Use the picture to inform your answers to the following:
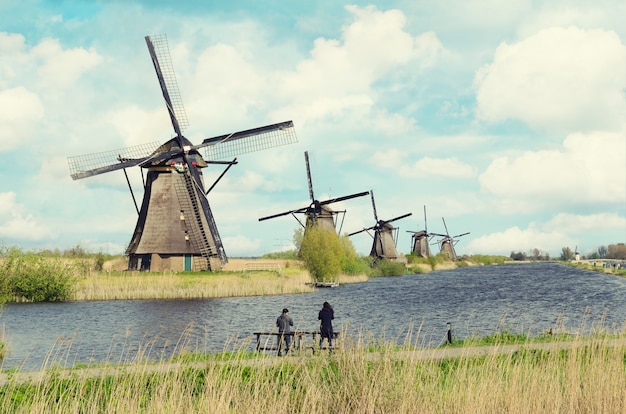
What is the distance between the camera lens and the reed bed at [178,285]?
134 feet

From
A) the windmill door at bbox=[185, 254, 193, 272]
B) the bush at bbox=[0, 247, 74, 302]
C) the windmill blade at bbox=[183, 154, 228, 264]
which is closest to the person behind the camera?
the bush at bbox=[0, 247, 74, 302]

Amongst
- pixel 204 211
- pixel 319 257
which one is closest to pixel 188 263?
pixel 204 211

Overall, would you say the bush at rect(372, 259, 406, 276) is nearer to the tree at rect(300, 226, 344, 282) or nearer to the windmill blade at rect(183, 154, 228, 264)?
the tree at rect(300, 226, 344, 282)

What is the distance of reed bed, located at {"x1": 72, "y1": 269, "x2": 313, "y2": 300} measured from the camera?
134 ft

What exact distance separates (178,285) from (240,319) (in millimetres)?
14052

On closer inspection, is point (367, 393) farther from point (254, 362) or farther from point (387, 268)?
point (387, 268)

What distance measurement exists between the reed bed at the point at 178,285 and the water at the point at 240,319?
164cm

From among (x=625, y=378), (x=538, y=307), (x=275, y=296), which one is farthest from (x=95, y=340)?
(x=538, y=307)

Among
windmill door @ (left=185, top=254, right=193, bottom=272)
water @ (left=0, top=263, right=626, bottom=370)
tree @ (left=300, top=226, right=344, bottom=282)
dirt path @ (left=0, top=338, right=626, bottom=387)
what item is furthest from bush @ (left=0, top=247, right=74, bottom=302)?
dirt path @ (left=0, top=338, right=626, bottom=387)

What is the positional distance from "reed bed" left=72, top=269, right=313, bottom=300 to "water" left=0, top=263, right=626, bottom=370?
164 centimetres

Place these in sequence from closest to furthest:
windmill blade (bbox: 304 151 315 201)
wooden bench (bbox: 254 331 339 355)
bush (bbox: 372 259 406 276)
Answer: wooden bench (bbox: 254 331 339 355) < windmill blade (bbox: 304 151 315 201) < bush (bbox: 372 259 406 276)

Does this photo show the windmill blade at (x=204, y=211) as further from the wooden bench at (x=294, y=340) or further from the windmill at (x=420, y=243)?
the windmill at (x=420, y=243)

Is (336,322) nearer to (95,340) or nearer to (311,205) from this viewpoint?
(95,340)

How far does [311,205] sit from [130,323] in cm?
4508
